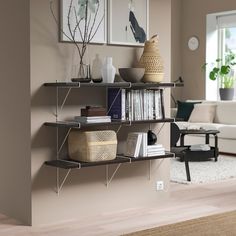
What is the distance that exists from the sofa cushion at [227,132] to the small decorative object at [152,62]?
3704 millimetres

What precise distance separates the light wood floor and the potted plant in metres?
4.07

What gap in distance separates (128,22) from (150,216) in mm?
1747

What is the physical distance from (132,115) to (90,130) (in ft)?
1.28

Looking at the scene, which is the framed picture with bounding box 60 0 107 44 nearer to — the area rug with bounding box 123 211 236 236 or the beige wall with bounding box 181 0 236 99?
the area rug with bounding box 123 211 236 236

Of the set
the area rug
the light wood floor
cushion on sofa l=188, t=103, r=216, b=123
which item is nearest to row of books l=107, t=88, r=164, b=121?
the light wood floor

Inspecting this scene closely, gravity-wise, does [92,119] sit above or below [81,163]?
above

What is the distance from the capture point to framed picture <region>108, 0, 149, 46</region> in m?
4.70

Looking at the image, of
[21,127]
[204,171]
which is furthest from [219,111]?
[21,127]

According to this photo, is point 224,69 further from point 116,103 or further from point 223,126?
point 116,103

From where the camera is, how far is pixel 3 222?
441 centimetres

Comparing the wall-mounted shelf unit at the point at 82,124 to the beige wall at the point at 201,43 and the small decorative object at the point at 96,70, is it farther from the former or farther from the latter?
the beige wall at the point at 201,43

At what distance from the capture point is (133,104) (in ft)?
15.0

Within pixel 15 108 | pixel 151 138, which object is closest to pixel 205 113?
pixel 151 138

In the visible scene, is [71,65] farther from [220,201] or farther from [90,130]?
[220,201]
